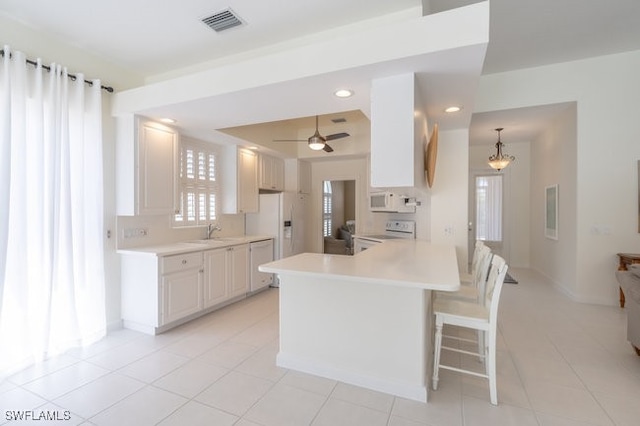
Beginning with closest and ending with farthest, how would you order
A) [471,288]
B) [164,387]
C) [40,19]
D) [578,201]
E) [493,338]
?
1. [493,338]
2. [164,387]
3. [40,19]
4. [471,288]
5. [578,201]

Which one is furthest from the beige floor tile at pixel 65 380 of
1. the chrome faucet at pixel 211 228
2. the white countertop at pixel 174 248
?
the chrome faucet at pixel 211 228

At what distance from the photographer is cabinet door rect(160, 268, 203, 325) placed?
10.7ft

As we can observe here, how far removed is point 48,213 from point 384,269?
2.98 metres

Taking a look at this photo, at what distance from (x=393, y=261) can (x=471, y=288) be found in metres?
0.89

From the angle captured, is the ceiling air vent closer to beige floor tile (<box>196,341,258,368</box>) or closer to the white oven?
beige floor tile (<box>196,341,258,368</box>)

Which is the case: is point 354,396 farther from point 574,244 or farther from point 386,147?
point 574,244

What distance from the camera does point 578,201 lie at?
4.12 m

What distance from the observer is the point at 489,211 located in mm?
6934

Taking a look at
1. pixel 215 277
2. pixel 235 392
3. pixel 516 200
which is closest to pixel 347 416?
pixel 235 392

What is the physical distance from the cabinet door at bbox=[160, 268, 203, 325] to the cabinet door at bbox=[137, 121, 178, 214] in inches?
31.6

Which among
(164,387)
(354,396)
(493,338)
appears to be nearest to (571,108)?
(493,338)

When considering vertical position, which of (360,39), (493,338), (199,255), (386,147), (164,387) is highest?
(360,39)

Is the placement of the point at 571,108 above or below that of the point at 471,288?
above

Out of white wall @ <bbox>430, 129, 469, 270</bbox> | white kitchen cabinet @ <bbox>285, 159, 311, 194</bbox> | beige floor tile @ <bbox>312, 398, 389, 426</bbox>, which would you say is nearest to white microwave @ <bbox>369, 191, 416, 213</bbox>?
white wall @ <bbox>430, 129, 469, 270</bbox>
